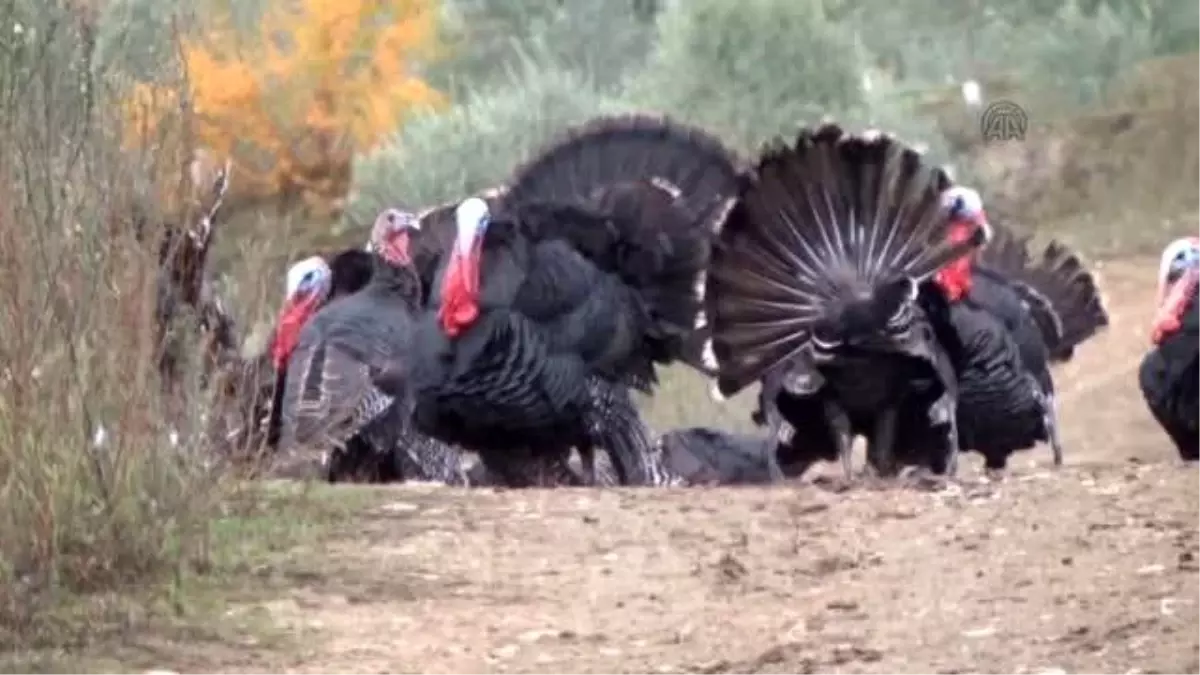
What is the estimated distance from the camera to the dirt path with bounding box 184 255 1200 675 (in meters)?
6.04

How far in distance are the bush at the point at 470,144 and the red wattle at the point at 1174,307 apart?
10.1 metres

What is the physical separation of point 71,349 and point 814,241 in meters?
4.37

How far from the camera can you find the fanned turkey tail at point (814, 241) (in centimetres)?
1034

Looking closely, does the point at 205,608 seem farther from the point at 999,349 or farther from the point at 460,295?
the point at 999,349

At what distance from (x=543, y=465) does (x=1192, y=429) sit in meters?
2.72

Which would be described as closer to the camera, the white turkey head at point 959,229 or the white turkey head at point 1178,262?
the white turkey head at point 959,229

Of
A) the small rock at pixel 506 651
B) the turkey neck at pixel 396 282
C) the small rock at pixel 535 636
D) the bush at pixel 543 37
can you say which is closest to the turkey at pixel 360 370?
the turkey neck at pixel 396 282

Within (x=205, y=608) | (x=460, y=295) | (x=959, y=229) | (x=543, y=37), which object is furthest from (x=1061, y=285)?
(x=543, y=37)

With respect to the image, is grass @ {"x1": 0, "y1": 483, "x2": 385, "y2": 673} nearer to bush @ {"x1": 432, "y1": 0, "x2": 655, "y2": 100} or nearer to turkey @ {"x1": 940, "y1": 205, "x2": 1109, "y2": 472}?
turkey @ {"x1": 940, "y1": 205, "x2": 1109, "y2": 472}

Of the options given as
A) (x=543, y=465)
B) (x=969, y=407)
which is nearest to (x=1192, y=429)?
(x=969, y=407)

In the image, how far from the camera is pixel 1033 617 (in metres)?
6.18

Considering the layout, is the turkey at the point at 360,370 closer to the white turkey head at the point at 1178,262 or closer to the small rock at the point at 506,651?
the white turkey head at the point at 1178,262

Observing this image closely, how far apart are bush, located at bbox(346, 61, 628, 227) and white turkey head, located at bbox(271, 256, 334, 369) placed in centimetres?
896

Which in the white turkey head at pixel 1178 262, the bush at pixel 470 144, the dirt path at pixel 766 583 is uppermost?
the bush at pixel 470 144
